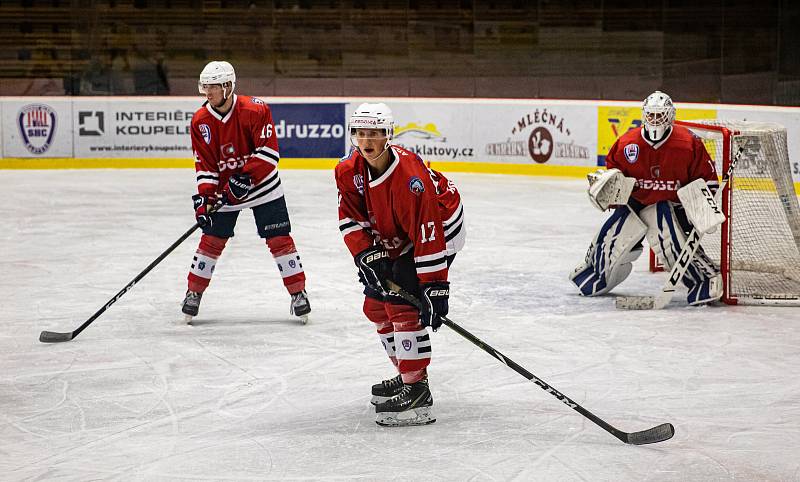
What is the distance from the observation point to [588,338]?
5.23m

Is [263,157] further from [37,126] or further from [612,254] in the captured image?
[37,126]

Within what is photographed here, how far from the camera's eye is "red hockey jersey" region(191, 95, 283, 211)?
5.37 m

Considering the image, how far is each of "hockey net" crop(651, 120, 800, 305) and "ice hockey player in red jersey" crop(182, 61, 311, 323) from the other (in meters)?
2.36

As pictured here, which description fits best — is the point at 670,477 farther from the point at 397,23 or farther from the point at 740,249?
the point at 397,23

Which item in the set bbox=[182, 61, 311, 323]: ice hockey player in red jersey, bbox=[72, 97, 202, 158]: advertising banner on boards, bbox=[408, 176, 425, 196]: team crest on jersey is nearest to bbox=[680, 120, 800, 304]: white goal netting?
bbox=[182, 61, 311, 323]: ice hockey player in red jersey

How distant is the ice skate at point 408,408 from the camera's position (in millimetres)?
3895

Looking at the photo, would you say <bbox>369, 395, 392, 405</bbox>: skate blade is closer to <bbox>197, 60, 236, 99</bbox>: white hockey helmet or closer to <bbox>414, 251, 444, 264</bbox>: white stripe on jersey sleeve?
<bbox>414, 251, 444, 264</bbox>: white stripe on jersey sleeve

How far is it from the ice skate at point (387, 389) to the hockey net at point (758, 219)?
2.48m

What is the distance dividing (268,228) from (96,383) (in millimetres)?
1328

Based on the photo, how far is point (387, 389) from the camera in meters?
4.16

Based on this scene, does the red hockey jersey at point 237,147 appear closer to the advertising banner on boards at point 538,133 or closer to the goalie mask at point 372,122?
the goalie mask at point 372,122

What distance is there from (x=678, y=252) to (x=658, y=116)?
2.38 ft

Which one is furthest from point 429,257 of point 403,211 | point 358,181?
point 358,181

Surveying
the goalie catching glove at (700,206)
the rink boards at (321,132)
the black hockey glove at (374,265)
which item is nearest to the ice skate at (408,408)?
the black hockey glove at (374,265)
